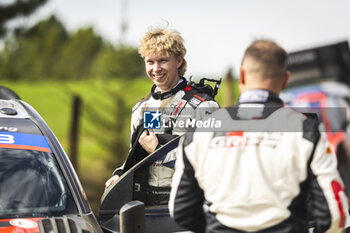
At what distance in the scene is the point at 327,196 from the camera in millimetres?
2039

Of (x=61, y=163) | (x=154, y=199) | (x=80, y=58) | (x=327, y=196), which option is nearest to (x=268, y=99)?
(x=327, y=196)

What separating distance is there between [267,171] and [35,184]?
1.66 meters

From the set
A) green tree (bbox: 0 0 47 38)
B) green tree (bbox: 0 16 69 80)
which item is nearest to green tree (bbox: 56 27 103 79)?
green tree (bbox: 0 16 69 80)

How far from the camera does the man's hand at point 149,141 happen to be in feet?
11.1

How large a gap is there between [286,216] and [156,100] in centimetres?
181

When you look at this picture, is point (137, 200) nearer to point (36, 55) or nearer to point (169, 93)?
point (169, 93)

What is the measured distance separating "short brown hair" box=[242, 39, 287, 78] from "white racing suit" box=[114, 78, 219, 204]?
48.4 inches

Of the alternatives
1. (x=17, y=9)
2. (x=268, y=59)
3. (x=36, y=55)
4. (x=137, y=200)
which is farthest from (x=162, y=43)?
(x=36, y=55)

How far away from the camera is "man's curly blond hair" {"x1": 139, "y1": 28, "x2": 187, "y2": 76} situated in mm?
3695

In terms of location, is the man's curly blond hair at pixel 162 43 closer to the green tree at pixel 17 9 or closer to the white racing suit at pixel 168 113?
the white racing suit at pixel 168 113

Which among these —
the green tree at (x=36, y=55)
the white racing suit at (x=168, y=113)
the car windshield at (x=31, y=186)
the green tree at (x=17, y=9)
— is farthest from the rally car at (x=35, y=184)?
the green tree at (x=36, y=55)

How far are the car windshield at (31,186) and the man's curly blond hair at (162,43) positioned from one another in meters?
1.03

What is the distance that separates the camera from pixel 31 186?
3.16 metres

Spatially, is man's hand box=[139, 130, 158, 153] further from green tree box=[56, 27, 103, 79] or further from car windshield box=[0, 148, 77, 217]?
green tree box=[56, 27, 103, 79]
